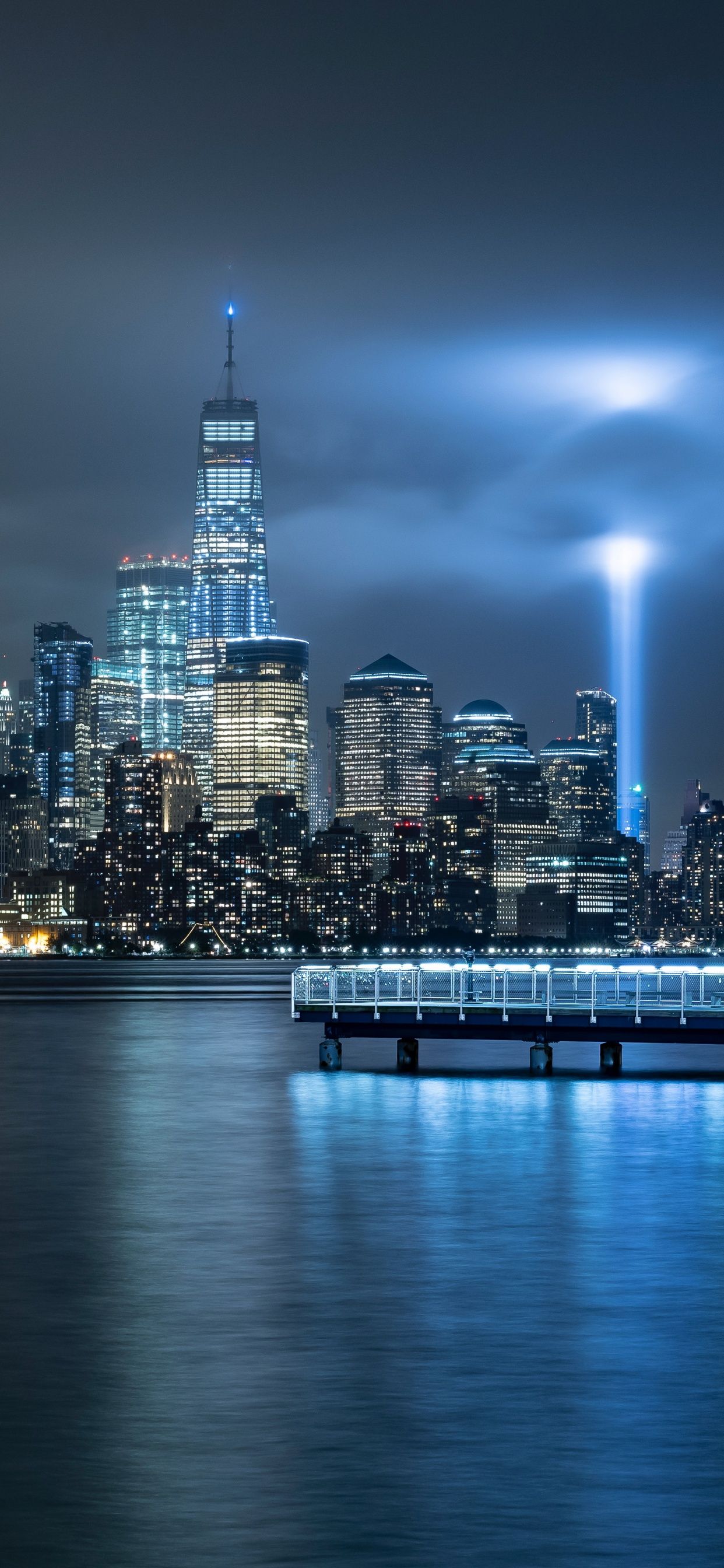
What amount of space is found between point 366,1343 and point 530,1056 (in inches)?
2013

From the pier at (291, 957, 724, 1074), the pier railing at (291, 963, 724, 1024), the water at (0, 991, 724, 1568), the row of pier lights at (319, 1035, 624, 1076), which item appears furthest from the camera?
the row of pier lights at (319, 1035, 624, 1076)

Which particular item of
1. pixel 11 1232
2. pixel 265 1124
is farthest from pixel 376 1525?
pixel 265 1124

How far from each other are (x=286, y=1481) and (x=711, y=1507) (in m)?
4.18

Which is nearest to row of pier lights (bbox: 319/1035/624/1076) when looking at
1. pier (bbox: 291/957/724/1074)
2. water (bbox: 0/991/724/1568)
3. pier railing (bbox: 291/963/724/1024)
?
pier (bbox: 291/957/724/1074)

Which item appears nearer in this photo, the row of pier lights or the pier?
the pier

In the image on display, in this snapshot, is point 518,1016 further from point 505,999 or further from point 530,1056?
point 530,1056

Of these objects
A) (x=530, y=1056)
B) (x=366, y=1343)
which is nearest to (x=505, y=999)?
(x=530, y=1056)

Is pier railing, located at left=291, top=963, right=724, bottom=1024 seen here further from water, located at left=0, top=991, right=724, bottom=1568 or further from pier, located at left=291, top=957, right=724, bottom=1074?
water, located at left=0, top=991, right=724, bottom=1568

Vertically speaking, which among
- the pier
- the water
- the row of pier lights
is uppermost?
the pier

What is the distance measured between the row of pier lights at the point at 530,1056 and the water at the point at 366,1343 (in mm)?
15499

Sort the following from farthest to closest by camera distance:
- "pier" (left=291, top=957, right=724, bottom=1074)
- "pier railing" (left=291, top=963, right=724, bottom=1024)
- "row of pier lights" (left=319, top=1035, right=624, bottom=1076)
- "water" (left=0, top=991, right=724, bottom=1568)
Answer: "row of pier lights" (left=319, top=1035, right=624, bottom=1076) < "pier railing" (left=291, top=963, right=724, bottom=1024) < "pier" (left=291, top=957, right=724, bottom=1074) < "water" (left=0, top=991, right=724, bottom=1568)

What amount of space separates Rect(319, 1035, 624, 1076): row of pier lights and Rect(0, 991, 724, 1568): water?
15.5 metres

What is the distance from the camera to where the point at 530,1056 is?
7756 cm

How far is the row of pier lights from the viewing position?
246 feet
